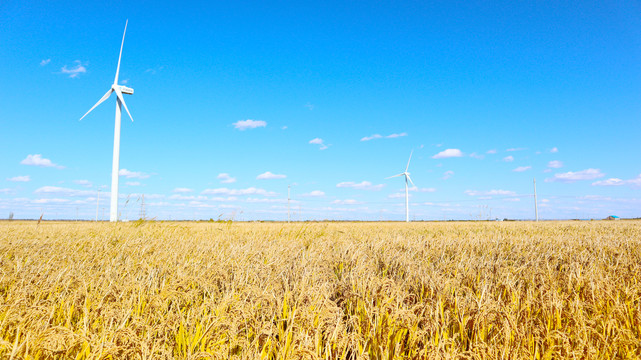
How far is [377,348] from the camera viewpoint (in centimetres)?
332

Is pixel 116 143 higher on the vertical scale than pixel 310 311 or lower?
higher

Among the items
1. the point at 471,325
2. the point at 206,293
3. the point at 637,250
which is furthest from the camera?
the point at 637,250

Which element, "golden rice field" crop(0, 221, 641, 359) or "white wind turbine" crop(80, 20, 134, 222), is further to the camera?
"white wind turbine" crop(80, 20, 134, 222)

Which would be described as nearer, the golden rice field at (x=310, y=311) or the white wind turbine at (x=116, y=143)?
the golden rice field at (x=310, y=311)

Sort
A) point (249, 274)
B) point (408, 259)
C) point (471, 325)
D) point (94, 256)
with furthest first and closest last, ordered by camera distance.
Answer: point (94, 256) → point (408, 259) → point (249, 274) → point (471, 325)

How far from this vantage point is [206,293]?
473 cm

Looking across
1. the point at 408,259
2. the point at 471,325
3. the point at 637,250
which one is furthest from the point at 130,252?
the point at 637,250

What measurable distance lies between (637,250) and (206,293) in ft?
33.7

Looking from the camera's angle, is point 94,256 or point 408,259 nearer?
point 408,259

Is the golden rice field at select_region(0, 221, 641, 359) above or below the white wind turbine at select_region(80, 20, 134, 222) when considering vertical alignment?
below

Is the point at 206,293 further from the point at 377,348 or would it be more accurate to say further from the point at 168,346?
the point at 377,348

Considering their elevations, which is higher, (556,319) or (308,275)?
(308,275)

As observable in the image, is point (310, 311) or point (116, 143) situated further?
point (116, 143)

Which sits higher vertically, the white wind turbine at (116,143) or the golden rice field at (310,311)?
the white wind turbine at (116,143)
